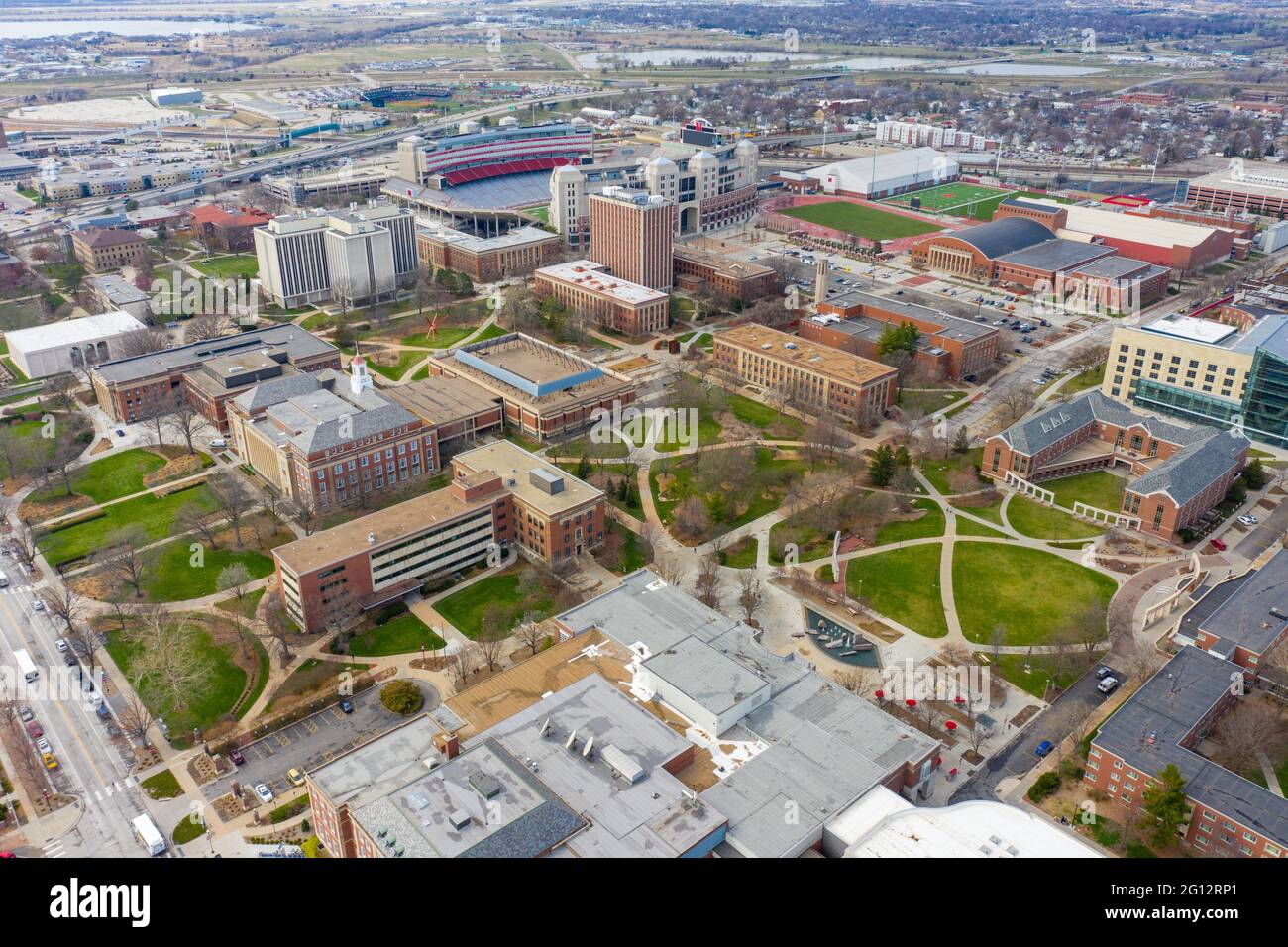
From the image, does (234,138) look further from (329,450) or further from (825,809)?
(825,809)

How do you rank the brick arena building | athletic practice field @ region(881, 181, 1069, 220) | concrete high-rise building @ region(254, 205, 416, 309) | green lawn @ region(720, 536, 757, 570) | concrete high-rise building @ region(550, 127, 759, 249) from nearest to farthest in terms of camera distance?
green lawn @ region(720, 536, 757, 570)
the brick arena building
concrete high-rise building @ region(254, 205, 416, 309)
concrete high-rise building @ region(550, 127, 759, 249)
athletic practice field @ region(881, 181, 1069, 220)

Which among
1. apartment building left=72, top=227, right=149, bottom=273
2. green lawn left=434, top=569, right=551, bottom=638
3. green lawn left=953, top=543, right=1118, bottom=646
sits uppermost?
apartment building left=72, top=227, right=149, bottom=273

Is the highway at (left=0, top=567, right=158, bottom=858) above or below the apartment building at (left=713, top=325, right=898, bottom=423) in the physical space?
below

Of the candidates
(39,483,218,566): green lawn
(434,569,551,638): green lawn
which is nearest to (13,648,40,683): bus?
(39,483,218,566): green lawn

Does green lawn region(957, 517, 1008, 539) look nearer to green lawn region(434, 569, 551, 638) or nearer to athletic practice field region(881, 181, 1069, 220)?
green lawn region(434, 569, 551, 638)

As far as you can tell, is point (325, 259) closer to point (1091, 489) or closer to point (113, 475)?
point (113, 475)

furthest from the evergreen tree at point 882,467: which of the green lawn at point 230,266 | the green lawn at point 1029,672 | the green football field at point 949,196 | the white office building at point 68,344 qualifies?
the green football field at point 949,196

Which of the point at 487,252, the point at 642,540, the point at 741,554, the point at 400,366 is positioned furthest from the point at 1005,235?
the point at 642,540
